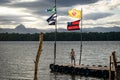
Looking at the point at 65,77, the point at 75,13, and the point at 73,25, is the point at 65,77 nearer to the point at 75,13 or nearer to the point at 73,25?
the point at 73,25

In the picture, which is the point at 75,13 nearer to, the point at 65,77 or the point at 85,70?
the point at 85,70

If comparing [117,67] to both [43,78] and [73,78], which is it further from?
[43,78]

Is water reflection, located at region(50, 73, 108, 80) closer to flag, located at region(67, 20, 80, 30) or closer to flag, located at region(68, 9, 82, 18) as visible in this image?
flag, located at region(67, 20, 80, 30)

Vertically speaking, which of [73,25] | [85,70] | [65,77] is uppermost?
[73,25]

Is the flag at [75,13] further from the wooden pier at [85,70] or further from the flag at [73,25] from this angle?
the wooden pier at [85,70]

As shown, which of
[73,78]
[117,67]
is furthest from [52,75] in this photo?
[117,67]

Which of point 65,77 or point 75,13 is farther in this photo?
point 75,13

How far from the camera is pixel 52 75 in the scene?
59062mm

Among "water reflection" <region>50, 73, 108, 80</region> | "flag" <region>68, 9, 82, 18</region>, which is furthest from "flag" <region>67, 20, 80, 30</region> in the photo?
"water reflection" <region>50, 73, 108, 80</region>

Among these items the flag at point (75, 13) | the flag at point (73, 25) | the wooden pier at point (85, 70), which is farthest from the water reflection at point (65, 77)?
the flag at point (75, 13)

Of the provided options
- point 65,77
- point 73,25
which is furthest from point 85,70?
point 73,25

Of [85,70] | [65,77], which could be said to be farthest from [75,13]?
[65,77]

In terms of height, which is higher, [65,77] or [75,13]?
[75,13]

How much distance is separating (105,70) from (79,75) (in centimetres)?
547
